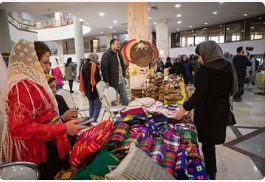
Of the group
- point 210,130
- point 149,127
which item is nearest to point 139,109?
point 149,127

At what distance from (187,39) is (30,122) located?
14.6 metres

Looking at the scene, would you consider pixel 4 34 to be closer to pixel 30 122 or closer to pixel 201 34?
pixel 30 122

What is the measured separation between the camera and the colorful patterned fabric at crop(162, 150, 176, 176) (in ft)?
3.55

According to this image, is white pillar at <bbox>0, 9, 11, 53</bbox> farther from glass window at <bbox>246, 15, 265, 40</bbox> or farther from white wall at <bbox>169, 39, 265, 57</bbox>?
glass window at <bbox>246, 15, 265, 40</bbox>

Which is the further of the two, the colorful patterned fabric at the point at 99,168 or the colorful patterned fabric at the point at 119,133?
the colorful patterned fabric at the point at 119,133

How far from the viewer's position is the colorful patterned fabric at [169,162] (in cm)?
108

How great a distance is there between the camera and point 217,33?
1252 centimetres

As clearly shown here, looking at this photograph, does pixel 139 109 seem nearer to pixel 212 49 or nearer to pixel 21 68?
pixel 212 49

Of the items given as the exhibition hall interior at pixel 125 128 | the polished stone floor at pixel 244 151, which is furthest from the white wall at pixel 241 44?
the exhibition hall interior at pixel 125 128

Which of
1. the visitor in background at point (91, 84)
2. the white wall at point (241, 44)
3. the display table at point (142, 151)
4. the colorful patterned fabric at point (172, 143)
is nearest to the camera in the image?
the display table at point (142, 151)

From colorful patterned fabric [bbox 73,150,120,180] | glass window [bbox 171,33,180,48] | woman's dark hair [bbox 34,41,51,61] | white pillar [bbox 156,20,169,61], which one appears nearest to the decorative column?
woman's dark hair [bbox 34,41,51,61]

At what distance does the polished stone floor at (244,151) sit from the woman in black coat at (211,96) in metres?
0.53

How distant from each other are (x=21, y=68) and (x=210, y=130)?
1552 mm

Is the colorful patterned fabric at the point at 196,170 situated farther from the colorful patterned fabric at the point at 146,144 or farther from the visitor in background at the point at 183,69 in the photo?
the visitor in background at the point at 183,69
